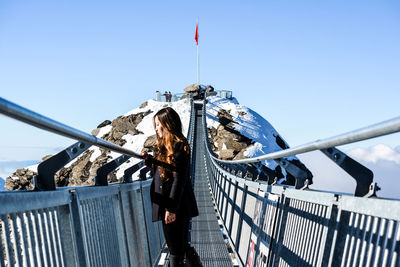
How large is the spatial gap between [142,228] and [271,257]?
164 cm

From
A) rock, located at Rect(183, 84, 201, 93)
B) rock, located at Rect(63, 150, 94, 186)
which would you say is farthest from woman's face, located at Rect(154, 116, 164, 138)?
rock, located at Rect(183, 84, 201, 93)

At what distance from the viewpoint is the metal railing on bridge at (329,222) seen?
1.60m

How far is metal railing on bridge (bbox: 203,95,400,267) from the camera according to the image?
1.60 meters

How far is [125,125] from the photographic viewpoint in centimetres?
6481

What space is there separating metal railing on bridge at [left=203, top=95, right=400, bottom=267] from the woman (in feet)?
2.64

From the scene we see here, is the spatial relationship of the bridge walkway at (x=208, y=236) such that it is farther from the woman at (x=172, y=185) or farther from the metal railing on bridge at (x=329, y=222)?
the woman at (x=172, y=185)

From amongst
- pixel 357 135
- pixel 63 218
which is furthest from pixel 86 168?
pixel 357 135

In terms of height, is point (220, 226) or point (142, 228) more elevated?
point (142, 228)

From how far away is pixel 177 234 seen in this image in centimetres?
325

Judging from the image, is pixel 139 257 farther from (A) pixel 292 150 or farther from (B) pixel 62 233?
(A) pixel 292 150

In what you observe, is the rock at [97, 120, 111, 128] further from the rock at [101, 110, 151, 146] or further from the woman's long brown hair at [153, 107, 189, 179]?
the woman's long brown hair at [153, 107, 189, 179]

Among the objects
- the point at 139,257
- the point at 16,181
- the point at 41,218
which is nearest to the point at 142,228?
the point at 139,257

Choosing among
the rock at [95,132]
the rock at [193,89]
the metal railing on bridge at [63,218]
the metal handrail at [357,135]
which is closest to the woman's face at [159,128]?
the metal railing on bridge at [63,218]

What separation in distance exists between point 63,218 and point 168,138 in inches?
52.2
